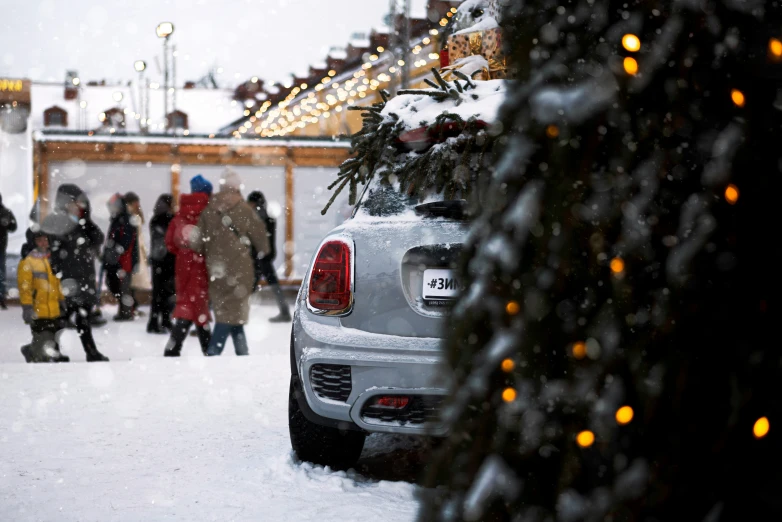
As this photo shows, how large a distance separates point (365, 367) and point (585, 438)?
2298mm

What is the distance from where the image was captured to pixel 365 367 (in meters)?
3.96

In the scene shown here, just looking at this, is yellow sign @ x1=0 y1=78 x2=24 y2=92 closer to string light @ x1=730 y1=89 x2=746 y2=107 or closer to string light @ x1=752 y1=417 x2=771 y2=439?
string light @ x1=730 y1=89 x2=746 y2=107

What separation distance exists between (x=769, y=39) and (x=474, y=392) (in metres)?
0.88

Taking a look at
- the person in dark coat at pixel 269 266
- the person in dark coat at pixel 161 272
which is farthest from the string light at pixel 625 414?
the person in dark coat at pixel 269 266

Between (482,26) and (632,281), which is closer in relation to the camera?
(632,281)

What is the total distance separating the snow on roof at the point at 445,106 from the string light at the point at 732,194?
262cm

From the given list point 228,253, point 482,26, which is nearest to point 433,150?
point 482,26

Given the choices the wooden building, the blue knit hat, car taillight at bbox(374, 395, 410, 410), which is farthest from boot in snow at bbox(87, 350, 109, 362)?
the wooden building

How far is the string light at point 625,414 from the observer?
1697mm

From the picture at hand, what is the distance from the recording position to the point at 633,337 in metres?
1.70

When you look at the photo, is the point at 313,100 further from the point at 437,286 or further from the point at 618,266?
the point at 618,266

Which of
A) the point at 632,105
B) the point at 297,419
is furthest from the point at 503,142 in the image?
the point at 297,419

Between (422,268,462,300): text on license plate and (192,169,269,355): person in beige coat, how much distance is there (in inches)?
160

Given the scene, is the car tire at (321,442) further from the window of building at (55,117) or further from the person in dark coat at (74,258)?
the window of building at (55,117)
